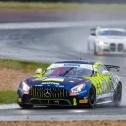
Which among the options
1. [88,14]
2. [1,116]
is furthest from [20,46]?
[1,116]

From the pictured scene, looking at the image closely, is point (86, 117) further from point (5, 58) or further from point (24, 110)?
point (5, 58)

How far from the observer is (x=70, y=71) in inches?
691

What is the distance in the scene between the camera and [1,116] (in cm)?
1429

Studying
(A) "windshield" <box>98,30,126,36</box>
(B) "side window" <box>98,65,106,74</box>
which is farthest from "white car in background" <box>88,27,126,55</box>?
(B) "side window" <box>98,65,106,74</box>

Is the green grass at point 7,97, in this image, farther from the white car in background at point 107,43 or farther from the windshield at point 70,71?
the white car in background at point 107,43

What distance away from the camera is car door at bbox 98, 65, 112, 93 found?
17597 mm

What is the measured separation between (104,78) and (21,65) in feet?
28.4

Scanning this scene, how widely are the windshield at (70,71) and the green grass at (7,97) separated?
1.30m

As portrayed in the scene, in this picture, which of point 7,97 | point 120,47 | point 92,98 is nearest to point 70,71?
point 92,98

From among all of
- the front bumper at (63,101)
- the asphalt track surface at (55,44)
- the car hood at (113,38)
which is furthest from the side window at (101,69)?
the car hood at (113,38)

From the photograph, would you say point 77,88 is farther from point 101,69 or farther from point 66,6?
point 66,6

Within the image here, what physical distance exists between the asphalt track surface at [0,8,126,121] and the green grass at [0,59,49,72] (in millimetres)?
2326

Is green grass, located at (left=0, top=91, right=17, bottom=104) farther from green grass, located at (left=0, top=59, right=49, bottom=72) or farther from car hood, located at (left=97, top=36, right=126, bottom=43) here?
car hood, located at (left=97, top=36, right=126, bottom=43)

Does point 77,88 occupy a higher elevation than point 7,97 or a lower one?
higher
